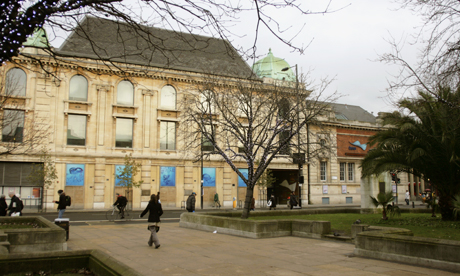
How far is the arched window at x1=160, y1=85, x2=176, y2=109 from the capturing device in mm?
41062

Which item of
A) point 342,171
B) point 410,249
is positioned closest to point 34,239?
point 410,249

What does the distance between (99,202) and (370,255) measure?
30.8 m

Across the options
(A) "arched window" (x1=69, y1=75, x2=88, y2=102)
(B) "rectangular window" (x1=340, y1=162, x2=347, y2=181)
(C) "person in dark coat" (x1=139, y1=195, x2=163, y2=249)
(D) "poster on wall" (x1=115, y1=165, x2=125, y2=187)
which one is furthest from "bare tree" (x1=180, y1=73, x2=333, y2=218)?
(B) "rectangular window" (x1=340, y1=162, x2=347, y2=181)

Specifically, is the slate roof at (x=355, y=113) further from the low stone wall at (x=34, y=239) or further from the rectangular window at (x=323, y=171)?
the low stone wall at (x=34, y=239)

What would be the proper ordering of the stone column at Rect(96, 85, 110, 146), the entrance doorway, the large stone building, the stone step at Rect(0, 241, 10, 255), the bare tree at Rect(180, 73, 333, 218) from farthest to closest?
the entrance doorway → the stone column at Rect(96, 85, 110, 146) → the large stone building → the bare tree at Rect(180, 73, 333, 218) → the stone step at Rect(0, 241, 10, 255)

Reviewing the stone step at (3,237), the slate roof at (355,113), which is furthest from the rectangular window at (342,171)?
the stone step at (3,237)

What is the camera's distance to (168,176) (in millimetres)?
40094

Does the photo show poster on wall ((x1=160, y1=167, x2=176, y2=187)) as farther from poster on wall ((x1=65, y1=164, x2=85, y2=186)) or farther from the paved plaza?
the paved plaza

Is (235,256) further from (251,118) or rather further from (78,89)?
(78,89)

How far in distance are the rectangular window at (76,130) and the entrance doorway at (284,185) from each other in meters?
23.5

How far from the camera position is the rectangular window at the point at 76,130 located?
121 feet

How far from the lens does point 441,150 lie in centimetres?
1695

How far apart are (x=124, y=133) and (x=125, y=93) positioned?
4.13 meters

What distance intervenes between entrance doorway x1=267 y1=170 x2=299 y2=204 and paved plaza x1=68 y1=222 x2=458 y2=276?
34.2 m
